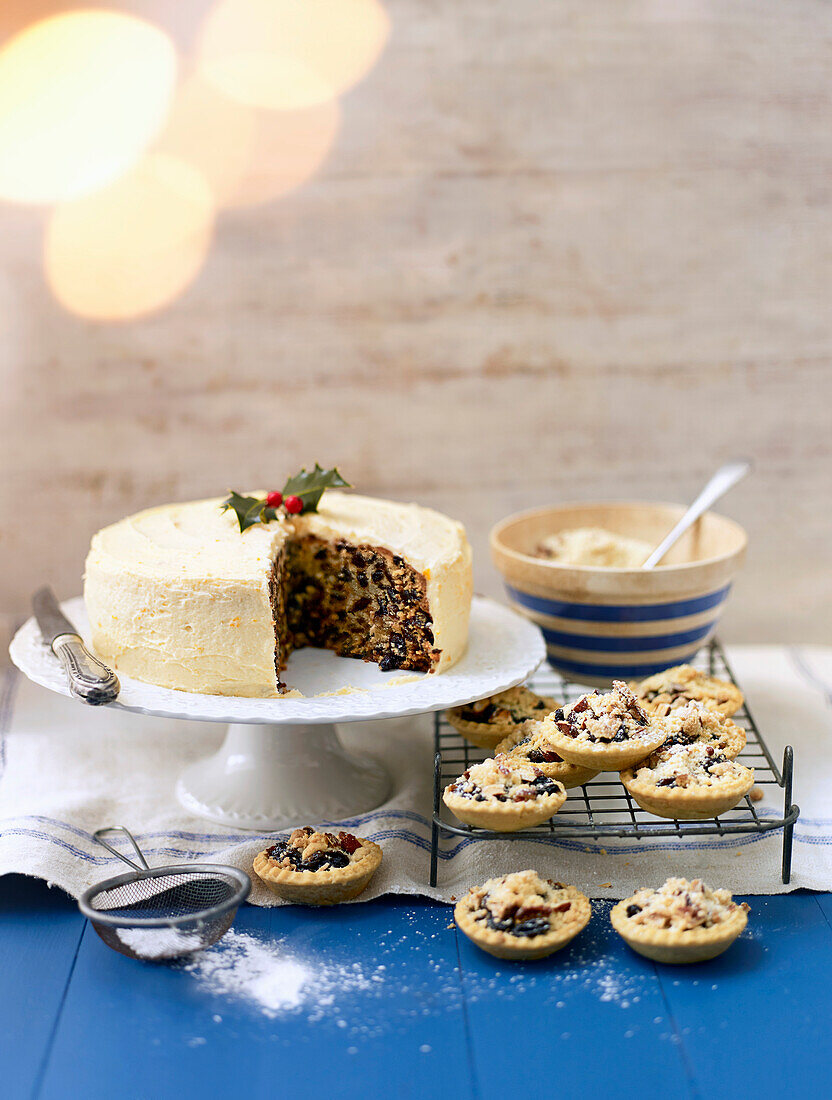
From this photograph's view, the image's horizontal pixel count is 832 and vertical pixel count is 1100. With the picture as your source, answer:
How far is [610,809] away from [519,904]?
47 cm

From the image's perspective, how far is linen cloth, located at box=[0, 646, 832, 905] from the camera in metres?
2.29

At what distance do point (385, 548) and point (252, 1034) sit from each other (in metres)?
1.28

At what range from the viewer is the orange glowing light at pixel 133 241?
3426mm

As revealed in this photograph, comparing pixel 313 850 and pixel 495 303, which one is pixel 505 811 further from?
pixel 495 303

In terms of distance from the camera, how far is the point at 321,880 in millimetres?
2148

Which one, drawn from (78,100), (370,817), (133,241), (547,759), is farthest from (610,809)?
(78,100)

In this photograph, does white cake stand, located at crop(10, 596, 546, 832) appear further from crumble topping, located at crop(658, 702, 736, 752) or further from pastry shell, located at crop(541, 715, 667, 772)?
crumble topping, located at crop(658, 702, 736, 752)

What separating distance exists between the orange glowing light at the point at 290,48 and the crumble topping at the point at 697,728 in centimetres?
238

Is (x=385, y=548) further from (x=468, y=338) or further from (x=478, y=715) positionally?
(x=468, y=338)

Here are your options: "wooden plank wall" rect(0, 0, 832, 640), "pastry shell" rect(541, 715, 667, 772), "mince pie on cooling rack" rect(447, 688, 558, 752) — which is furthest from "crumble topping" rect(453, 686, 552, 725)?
"wooden plank wall" rect(0, 0, 832, 640)

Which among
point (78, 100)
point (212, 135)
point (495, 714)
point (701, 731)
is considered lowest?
point (495, 714)

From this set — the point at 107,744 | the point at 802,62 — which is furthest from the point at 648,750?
the point at 802,62

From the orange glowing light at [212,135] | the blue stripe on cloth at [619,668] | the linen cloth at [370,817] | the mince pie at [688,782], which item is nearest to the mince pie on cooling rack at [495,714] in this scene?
the linen cloth at [370,817]

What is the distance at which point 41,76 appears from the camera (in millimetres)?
3312
